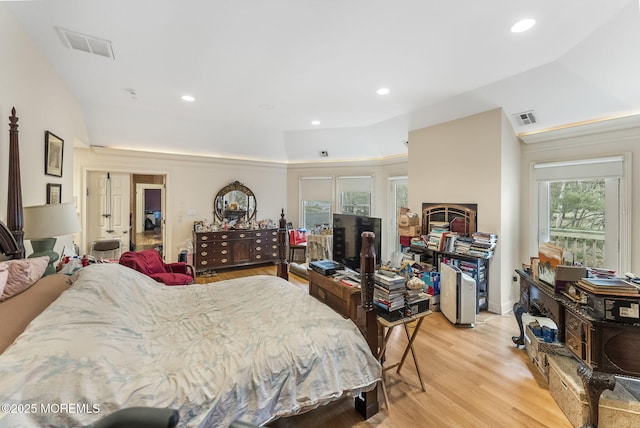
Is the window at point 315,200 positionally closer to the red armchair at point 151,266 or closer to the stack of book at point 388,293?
the red armchair at point 151,266

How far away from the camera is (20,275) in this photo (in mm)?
1552

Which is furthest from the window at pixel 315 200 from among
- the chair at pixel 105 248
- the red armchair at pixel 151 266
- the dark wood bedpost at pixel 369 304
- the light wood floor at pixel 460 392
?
the dark wood bedpost at pixel 369 304

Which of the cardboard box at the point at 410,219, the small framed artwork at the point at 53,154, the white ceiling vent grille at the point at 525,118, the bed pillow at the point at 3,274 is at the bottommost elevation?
the bed pillow at the point at 3,274

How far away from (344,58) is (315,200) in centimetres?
413

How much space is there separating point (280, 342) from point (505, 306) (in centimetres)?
329

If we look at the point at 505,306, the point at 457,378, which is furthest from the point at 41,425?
the point at 505,306

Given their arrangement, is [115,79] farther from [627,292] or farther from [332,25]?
[627,292]

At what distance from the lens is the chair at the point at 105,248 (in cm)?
479

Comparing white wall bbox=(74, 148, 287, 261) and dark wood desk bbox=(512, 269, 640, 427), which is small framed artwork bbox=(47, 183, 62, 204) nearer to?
white wall bbox=(74, 148, 287, 261)

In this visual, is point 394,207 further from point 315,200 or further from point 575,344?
point 575,344

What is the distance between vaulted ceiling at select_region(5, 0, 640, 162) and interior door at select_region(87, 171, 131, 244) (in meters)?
0.97

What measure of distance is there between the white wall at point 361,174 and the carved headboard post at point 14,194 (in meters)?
4.91

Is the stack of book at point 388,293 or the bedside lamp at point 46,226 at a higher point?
the bedside lamp at point 46,226

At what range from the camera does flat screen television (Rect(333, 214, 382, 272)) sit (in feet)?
7.89
